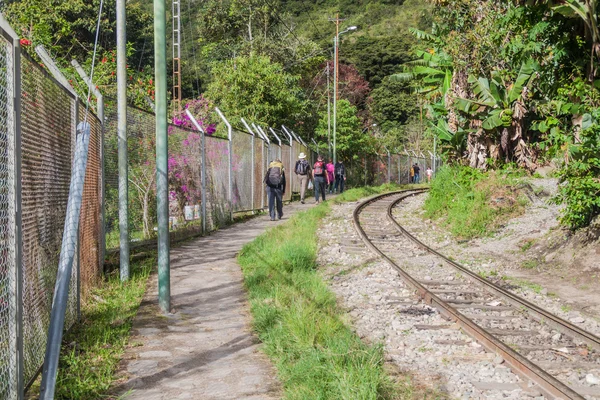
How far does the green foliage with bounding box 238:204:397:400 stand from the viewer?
14.7ft

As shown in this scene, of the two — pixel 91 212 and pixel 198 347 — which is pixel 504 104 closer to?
pixel 91 212

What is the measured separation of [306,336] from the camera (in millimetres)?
5750

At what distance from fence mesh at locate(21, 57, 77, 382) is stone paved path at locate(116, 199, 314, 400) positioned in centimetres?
74

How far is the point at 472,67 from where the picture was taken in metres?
18.8

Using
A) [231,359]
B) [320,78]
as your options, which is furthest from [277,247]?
[320,78]

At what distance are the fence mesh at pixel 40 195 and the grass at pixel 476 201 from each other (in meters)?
10.6

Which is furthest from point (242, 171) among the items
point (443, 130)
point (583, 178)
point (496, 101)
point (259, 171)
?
point (583, 178)

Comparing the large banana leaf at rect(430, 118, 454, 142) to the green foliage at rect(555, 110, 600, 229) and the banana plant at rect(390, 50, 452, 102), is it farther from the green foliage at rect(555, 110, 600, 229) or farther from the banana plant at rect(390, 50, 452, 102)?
the green foliage at rect(555, 110, 600, 229)

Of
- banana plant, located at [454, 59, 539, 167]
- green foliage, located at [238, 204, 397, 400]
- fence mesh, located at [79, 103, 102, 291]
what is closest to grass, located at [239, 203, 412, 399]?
green foliage, located at [238, 204, 397, 400]

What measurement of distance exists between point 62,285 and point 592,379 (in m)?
3.96

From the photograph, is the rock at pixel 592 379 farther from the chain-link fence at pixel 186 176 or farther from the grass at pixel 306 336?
the chain-link fence at pixel 186 176

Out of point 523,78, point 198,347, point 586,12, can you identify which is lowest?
point 198,347

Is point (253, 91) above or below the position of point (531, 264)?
above

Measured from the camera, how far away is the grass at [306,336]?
14.7 feet
